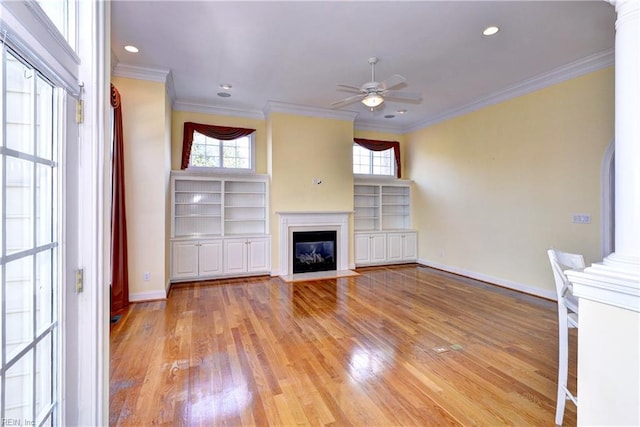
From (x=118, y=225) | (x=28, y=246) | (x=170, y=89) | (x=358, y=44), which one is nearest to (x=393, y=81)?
(x=358, y=44)

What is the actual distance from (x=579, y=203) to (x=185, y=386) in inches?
202

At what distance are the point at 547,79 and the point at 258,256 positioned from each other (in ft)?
18.2

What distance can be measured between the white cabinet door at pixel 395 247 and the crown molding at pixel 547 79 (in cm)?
281

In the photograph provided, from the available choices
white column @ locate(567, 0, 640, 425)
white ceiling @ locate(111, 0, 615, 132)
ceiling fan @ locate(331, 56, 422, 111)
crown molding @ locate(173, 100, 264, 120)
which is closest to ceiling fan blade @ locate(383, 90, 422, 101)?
ceiling fan @ locate(331, 56, 422, 111)

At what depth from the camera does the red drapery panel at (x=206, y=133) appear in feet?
18.3

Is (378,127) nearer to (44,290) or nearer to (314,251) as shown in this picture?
(314,251)

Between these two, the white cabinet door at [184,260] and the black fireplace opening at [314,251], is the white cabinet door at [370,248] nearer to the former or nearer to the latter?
the black fireplace opening at [314,251]

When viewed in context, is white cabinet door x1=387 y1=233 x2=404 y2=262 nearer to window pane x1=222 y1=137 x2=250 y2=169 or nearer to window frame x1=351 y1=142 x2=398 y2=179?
window frame x1=351 y1=142 x2=398 y2=179

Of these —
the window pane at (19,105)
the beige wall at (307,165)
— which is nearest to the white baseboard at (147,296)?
the beige wall at (307,165)

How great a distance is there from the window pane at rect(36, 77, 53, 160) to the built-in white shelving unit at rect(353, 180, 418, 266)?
568cm

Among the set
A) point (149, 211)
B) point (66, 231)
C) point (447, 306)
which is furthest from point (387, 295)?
point (66, 231)

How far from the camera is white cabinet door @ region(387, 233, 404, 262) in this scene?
22.3 feet

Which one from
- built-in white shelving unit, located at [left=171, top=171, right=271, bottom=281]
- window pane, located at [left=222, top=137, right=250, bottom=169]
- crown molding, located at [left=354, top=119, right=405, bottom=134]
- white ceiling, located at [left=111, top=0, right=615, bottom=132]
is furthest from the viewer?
crown molding, located at [left=354, top=119, right=405, bottom=134]

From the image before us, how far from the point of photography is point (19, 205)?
100 centimetres
